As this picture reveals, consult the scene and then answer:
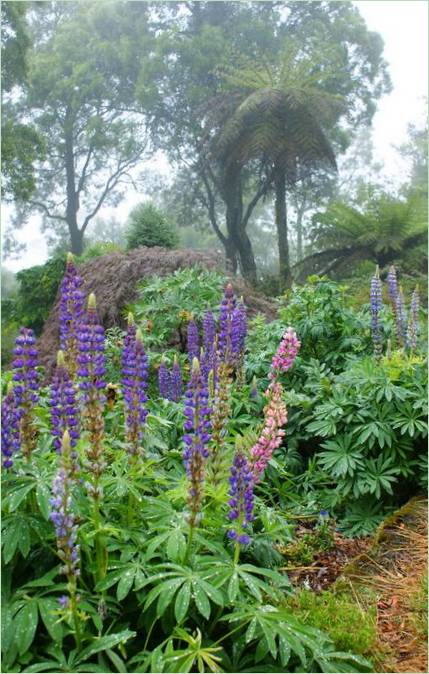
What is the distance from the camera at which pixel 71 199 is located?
60.3 ft

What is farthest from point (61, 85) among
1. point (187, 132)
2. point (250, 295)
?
point (250, 295)

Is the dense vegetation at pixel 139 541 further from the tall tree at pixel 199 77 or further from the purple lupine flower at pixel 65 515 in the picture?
the tall tree at pixel 199 77

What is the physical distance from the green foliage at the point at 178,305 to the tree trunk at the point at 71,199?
12.2 meters

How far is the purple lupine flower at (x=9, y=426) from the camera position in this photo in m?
1.76

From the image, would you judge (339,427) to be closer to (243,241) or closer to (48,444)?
(48,444)

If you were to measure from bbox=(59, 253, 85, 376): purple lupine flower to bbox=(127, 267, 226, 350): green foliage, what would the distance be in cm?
282

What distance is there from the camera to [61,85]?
55.5 feet

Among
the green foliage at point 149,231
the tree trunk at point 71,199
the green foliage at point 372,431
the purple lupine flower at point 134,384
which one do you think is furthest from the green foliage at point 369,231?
the purple lupine flower at point 134,384

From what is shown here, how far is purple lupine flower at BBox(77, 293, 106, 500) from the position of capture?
5.68ft

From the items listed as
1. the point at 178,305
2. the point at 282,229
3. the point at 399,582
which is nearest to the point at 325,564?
the point at 399,582

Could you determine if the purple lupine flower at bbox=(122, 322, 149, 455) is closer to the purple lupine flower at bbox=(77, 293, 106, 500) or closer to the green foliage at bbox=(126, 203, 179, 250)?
the purple lupine flower at bbox=(77, 293, 106, 500)

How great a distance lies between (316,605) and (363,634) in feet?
0.90

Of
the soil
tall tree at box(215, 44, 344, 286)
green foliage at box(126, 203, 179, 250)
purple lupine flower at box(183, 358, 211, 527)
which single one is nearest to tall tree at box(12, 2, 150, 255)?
tall tree at box(215, 44, 344, 286)

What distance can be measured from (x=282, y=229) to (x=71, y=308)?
42.4 ft
